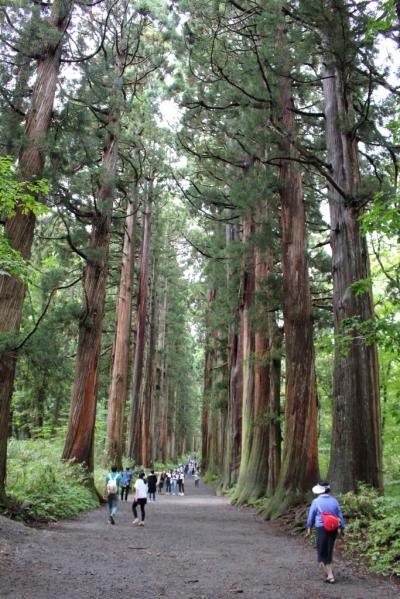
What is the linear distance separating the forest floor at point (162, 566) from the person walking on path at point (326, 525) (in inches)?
9.0

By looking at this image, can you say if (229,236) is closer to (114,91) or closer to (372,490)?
(114,91)

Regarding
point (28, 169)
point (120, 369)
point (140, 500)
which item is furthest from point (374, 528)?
point (120, 369)

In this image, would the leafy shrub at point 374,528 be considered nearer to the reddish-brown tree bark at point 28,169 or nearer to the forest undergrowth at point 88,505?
Result: the forest undergrowth at point 88,505

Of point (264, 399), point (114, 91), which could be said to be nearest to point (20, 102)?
point (114, 91)

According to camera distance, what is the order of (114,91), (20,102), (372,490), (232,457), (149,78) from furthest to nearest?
(232,457), (149,78), (114,91), (20,102), (372,490)

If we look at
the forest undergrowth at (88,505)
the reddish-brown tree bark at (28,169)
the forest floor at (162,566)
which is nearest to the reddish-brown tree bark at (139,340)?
the forest undergrowth at (88,505)

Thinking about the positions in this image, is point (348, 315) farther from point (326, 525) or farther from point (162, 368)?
point (162, 368)

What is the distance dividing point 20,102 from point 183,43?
4.80 metres

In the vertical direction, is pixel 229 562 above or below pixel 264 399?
below

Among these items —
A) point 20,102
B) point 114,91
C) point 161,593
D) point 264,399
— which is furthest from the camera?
point 264,399

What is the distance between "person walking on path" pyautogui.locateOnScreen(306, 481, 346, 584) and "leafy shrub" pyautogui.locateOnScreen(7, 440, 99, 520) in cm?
565

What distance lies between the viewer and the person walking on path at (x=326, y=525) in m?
6.23

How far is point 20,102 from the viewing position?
10781mm

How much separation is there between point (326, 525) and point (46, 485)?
702 cm
